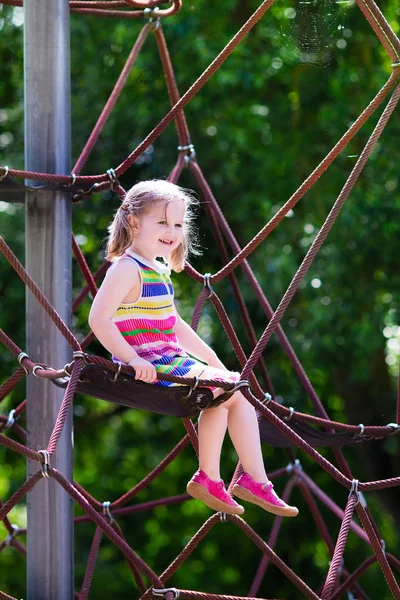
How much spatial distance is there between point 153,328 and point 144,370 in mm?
203

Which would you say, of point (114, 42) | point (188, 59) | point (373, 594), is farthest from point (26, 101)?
point (373, 594)

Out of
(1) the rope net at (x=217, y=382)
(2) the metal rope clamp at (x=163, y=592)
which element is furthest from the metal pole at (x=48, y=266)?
(2) the metal rope clamp at (x=163, y=592)

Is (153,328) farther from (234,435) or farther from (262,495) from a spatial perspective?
(262,495)

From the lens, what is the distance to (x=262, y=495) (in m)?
2.51

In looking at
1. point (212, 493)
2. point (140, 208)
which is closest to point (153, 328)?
point (140, 208)

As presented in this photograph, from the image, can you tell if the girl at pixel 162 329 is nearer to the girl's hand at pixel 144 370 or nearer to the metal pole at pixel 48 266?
the girl's hand at pixel 144 370

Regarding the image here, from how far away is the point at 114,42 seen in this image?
5.79 meters

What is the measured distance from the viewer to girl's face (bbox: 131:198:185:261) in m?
2.58

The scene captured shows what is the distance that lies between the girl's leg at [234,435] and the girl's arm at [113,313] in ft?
0.72

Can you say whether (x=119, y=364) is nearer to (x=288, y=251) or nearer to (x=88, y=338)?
(x=88, y=338)

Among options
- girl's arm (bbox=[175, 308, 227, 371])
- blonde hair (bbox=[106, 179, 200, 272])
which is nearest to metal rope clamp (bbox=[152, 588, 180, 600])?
girl's arm (bbox=[175, 308, 227, 371])

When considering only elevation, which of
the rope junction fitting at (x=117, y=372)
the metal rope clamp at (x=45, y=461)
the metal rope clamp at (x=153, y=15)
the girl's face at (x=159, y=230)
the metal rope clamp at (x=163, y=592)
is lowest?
the metal rope clamp at (x=163, y=592)

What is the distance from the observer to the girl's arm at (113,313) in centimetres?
240

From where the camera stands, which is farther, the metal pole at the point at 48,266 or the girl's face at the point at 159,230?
the metal pole at the point at 48,266
